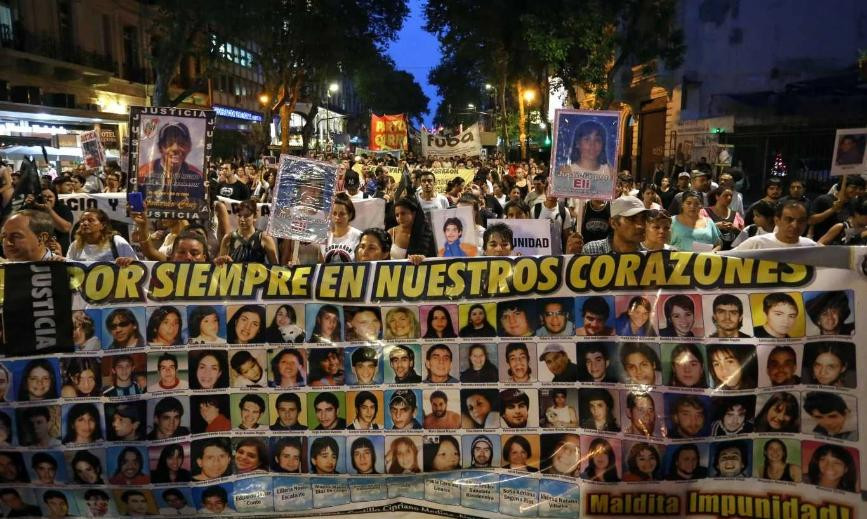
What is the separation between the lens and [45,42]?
31000 millimetres

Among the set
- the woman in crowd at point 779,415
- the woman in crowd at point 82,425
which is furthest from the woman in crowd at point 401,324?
the woman in crowd at point 779,415

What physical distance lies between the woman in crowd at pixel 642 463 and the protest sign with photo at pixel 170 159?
3.90m

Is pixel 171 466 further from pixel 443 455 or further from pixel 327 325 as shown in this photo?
pixel 443 455

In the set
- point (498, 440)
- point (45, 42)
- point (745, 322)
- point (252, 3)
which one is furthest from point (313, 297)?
point (45, 42)

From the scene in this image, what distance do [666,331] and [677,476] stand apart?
78 centimetres

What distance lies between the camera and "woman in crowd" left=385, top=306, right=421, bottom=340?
393cm

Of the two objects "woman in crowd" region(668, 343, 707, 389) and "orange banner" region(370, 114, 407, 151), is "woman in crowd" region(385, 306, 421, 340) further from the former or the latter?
"orange banner" region(370, 114, 407, 151)

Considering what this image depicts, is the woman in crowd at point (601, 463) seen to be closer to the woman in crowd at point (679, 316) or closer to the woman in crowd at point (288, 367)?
the woman in crowd at point (679, 316)

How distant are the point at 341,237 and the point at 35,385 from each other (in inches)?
117

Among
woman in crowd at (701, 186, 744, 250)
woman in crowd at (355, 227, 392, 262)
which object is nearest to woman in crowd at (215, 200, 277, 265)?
woman in crowd at (355, 227, 392, 262)

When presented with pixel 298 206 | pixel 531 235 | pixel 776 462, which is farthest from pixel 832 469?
pixel 298 206

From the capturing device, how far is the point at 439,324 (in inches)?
154

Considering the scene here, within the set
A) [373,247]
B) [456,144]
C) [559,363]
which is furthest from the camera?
[456,144]

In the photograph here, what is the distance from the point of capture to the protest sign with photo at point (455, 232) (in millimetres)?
6445
